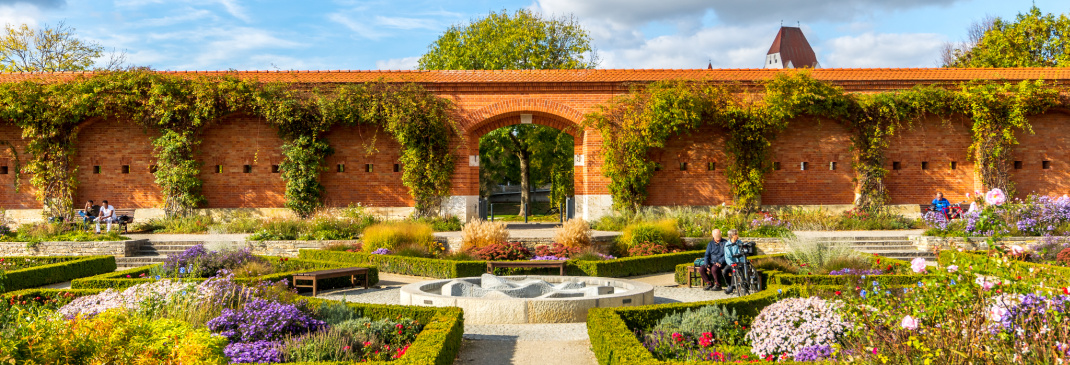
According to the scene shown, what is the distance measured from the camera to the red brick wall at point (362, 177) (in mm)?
17578

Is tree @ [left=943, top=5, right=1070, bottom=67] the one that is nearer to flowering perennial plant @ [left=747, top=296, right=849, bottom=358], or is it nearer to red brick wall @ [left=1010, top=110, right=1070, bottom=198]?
red brick wall @ [left=1010, top=110, right=1070, bottom=198]

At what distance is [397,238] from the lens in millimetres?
12523

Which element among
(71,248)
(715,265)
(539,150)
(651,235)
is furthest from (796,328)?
(539,150)

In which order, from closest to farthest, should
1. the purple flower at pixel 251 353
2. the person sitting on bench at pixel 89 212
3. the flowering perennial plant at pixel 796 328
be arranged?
1. the purple flower at pixel 251 353
2. the flowering perennial plant at pixel 796 328
3. the person sitting on bench at pixel 89 212

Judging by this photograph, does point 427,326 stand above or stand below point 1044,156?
below

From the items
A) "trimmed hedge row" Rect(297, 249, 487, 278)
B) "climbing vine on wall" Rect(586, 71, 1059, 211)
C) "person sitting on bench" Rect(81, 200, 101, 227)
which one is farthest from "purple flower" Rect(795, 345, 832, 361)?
"person sitting on bench" Rect(81, 200, 101, 227)

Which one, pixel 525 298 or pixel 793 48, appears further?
pixel 793 48

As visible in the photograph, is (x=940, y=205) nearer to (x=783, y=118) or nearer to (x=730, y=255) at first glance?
(x=783, y=118)

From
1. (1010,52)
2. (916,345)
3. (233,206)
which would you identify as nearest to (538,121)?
(233,206)

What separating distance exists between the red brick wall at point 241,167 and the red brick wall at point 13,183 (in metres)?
4.03

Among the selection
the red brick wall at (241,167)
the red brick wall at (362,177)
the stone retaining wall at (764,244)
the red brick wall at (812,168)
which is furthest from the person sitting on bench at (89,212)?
the red brick wall at (812,168)

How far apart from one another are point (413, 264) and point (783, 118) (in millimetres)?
10136

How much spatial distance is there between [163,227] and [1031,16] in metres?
27.7

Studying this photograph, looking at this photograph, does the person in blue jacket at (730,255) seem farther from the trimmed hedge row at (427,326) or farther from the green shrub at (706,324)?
the trimmed hedge row at (427,326)
